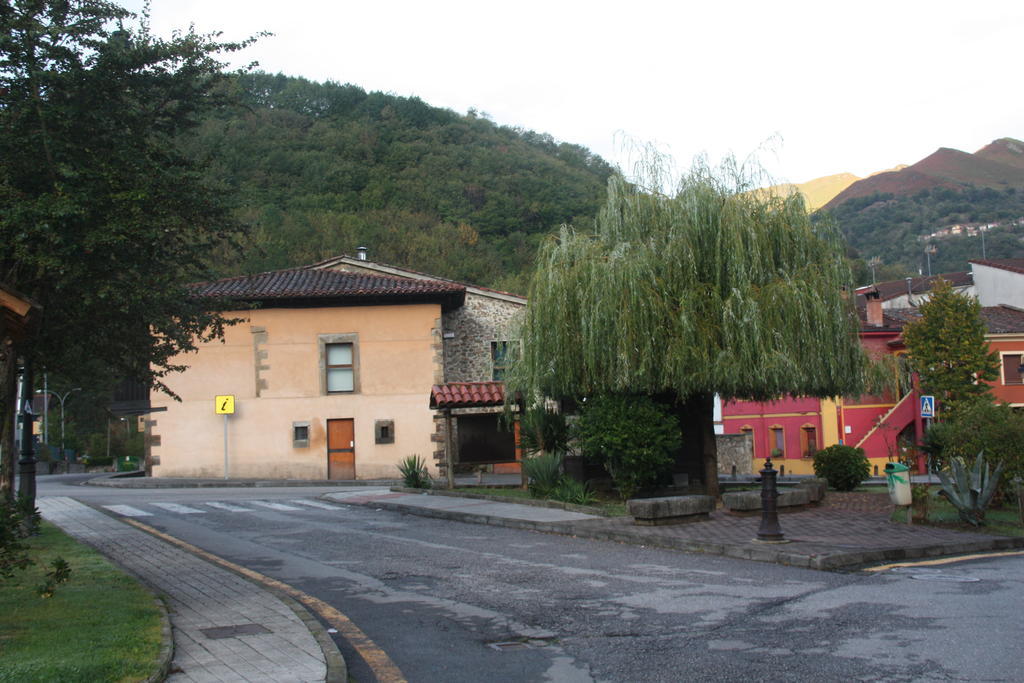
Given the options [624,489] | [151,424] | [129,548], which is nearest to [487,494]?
[624,489]

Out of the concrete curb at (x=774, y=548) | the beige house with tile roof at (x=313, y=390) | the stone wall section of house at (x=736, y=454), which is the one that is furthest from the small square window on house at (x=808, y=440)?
the concrete curb at (x=774, y=548)

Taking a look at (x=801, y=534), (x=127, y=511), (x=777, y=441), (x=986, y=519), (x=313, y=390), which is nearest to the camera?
(x=801, y=534)

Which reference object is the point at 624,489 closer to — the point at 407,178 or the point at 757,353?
the point at 757,353

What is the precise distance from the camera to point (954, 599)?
8500 millimetres

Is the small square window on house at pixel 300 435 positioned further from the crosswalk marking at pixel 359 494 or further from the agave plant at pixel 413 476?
the agave plant at pixel 413 476

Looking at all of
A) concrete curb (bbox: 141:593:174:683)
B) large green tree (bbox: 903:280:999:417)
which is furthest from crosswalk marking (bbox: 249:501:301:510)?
large green tree (bbox: 903:280:999:417)

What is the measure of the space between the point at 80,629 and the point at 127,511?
1387 cm

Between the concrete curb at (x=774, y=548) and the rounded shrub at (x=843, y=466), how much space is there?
636 cm

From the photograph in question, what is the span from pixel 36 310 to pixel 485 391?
43.0 feet

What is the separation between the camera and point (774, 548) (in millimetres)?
11711

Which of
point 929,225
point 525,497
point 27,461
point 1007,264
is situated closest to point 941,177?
point 929,225

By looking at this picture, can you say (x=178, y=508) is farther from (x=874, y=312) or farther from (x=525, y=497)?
(x=874, y=312)

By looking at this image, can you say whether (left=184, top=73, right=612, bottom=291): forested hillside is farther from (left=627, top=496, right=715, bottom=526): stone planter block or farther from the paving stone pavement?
the paving stone pavement

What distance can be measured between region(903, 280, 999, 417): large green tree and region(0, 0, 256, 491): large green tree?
113ft
